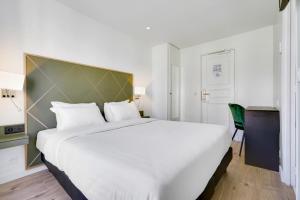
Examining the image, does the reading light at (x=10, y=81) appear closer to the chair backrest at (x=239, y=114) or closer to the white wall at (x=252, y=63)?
the chair backrest at (x=239, y=114)

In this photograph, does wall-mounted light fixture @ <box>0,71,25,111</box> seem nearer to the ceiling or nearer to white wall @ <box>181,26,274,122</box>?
the ceiling

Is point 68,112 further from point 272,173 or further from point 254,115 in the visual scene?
point 272,173

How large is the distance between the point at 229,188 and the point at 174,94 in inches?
118

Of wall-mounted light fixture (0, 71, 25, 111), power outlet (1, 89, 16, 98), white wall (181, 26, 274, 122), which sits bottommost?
power outlet (1, 89, 16, 98)

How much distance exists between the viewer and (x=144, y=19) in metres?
2.95

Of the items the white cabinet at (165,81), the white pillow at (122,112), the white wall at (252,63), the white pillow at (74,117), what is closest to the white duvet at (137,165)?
the white pillow at (74,117)

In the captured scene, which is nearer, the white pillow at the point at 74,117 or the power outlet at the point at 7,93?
the power outlet at the point at 7,93

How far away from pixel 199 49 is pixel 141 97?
2179mm

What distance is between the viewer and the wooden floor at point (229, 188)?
155 cm

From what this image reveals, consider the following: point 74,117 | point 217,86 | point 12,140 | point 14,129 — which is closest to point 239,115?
point 217,86

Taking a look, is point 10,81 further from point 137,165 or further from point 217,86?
point 217,86

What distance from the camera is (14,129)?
191cm

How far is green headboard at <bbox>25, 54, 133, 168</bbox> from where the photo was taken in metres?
2.04

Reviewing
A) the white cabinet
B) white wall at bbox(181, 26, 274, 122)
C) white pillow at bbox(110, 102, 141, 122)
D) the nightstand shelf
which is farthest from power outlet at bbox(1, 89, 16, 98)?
white wall at bbox(181, 26, 274, 122)
